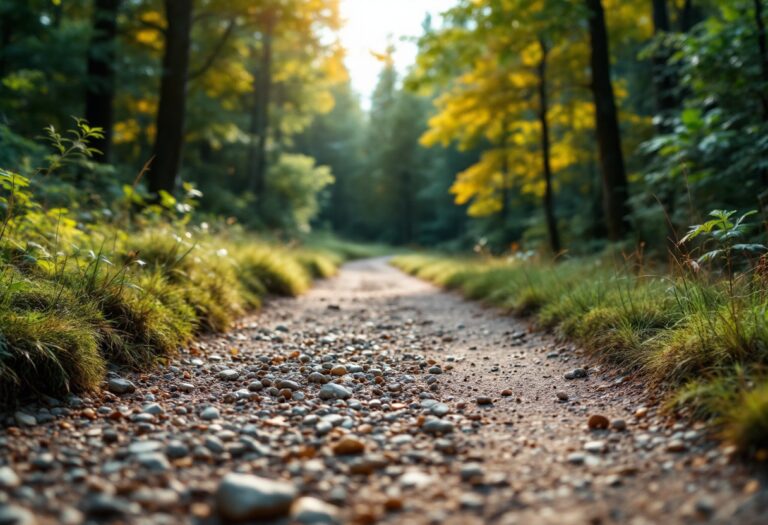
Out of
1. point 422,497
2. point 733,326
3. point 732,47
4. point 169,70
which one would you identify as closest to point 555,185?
point 732,47

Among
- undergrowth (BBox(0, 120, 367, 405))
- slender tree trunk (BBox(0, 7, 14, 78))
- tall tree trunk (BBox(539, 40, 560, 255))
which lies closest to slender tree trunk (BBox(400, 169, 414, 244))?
tall tree trunk (BBox(539, 40, 560, 255))

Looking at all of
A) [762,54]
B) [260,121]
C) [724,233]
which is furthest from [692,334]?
[260,121]

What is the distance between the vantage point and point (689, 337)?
284 centimetres

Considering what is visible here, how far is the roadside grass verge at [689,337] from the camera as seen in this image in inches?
84.4

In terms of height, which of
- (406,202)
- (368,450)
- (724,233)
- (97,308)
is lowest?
(368,450)

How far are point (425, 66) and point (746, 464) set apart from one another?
8.82 m

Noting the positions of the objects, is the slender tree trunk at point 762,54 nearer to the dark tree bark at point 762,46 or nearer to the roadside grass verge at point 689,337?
the dark tree bark at point 762,46

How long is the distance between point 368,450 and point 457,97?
33.5 ft

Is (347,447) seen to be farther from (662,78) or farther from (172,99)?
(662,78)

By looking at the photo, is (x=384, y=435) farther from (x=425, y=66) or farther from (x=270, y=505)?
(x=425, y=66)

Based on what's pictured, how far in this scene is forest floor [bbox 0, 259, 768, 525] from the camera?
67.5 inches

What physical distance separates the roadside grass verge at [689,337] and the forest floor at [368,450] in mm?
136

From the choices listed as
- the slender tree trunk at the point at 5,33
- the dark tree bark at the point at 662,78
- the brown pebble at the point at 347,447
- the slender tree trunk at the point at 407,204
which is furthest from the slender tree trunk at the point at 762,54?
the slender tree trunk at the point at 407,204

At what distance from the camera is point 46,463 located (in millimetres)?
1988
